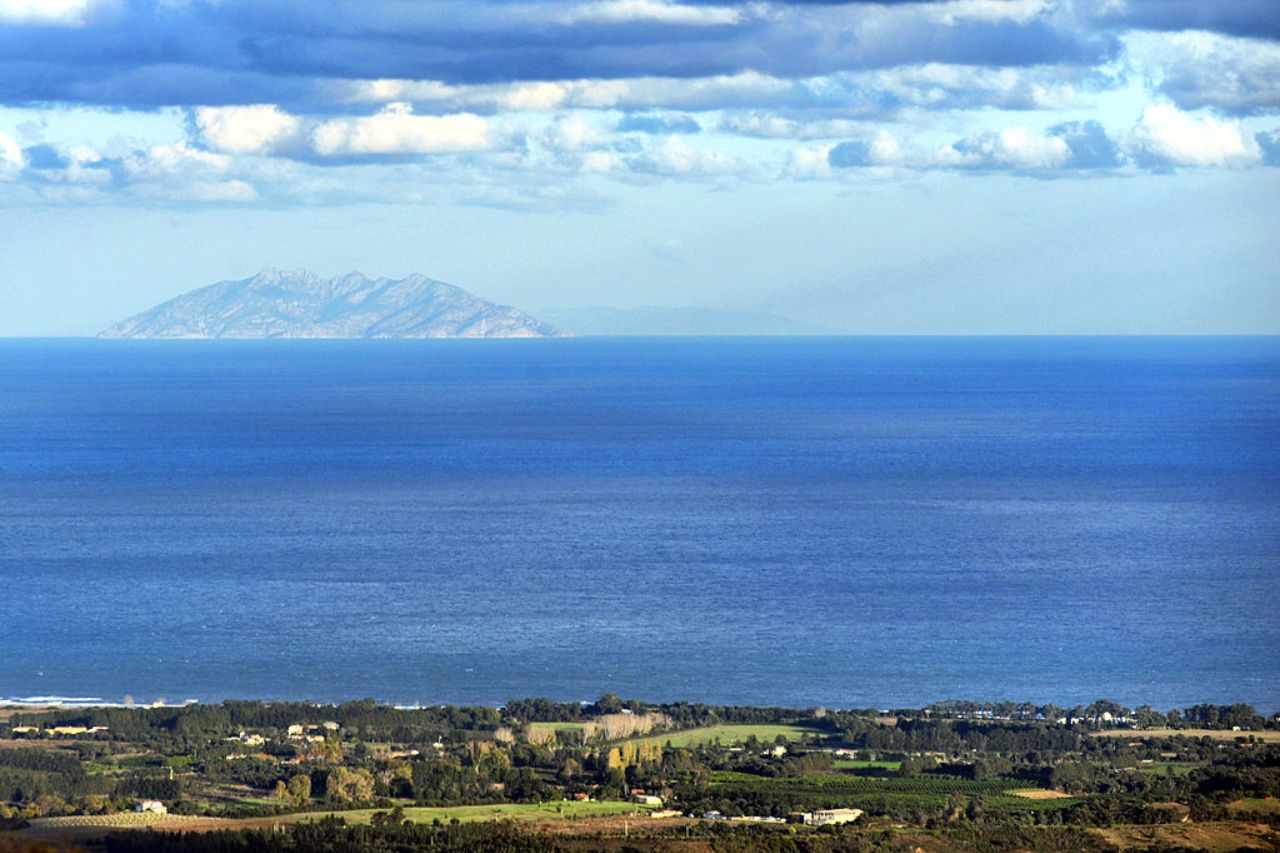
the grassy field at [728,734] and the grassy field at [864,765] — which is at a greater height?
the grassy field at [728,734]

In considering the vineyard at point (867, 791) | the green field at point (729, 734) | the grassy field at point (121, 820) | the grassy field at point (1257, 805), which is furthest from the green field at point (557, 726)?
the grassy field at point (1257, 805)

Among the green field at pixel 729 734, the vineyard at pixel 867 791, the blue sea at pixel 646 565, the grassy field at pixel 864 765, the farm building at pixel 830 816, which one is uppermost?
the blue sea at pixel 646 565

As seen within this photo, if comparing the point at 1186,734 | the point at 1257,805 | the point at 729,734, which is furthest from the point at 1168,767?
the point at 729,734

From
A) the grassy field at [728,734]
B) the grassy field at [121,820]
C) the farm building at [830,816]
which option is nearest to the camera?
the grassy field at [121,820]

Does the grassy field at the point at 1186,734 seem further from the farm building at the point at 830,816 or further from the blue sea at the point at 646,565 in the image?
the farm building at the point at 830,816

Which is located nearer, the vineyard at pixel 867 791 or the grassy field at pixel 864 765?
the vineyard at pixel 867 791

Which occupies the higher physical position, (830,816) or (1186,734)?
(1186,734)

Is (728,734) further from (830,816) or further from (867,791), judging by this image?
(830,816)

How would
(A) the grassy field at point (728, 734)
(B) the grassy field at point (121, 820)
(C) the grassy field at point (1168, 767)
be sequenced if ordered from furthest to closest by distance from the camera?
A: (A) the grassy field at point (728, 734), (C) the grassy field at point (1168, 767), (B) the grassy field at point (121, 820)

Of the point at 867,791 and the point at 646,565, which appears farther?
the point at 646,565
